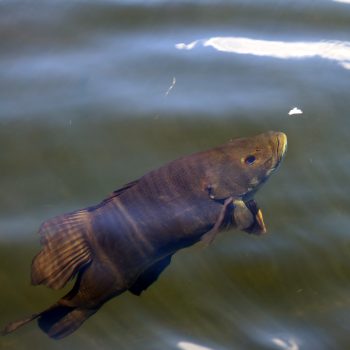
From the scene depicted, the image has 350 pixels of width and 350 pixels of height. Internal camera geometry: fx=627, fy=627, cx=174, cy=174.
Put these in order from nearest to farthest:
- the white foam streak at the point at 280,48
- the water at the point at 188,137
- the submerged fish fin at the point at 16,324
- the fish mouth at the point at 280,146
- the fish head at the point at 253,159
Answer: the submerged fish fin at the point at 16,324 → the water at the point at 188,137 → the fish head at the point at 253,159 → the fish mouth at the point at 280,146 → the white foam streak at the point at 280,48

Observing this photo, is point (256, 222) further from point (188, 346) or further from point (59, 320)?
point (59, 320)

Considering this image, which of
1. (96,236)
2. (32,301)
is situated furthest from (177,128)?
(32,301)

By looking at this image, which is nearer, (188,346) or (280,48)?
(188,346)

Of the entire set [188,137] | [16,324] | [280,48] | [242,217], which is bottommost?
[16,324]

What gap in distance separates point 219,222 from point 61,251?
3.70ft

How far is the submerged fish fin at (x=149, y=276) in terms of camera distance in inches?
171

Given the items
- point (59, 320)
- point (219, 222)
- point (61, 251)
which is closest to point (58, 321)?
point (59, 320)

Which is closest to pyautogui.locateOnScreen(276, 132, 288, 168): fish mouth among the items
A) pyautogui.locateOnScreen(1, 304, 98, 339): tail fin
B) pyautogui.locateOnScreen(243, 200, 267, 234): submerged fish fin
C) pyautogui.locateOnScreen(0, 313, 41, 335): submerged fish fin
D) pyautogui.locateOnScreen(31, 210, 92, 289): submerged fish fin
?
pyautogui.locateOnScreen(243, 200, 267, 234): submerged fish fin

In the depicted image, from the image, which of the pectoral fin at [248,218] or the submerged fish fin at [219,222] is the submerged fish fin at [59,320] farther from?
the pectoral fin at [248,218]

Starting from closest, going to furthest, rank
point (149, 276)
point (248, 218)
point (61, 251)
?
point (61, 251) < point (149, 276) < point (248, 218)

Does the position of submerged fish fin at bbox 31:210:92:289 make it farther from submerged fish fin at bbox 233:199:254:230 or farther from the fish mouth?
the fish mouth

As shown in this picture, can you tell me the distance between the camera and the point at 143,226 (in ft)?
14.0

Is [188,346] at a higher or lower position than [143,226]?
lower

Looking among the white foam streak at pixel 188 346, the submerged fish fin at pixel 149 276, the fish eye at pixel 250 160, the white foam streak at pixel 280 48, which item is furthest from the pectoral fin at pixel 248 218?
the white foam streak at pixel 280 48
